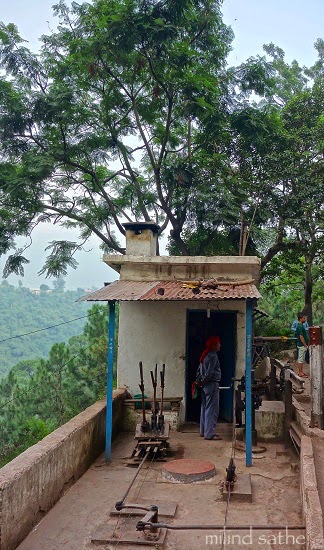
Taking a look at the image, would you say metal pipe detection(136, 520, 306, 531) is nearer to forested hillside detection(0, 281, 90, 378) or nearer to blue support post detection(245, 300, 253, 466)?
blue support post detection(245, 300, 253, 466)

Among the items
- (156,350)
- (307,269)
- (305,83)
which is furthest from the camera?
(305,83)

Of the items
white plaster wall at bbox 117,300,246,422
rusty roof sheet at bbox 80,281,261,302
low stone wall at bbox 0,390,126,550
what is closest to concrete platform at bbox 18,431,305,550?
low stone wall at bbox 0,390,126,550

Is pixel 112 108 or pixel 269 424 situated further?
pixel 112 108

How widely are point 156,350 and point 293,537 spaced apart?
483cm

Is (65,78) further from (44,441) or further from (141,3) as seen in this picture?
(44,441)

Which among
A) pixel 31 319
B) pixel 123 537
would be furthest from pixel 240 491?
pixel 31 319

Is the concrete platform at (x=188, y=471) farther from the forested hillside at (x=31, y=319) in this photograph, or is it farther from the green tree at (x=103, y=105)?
the forested hillside at (x=31, y=319)

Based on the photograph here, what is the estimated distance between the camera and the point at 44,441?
547 centimetres

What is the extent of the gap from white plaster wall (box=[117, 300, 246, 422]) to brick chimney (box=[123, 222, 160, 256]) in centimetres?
119

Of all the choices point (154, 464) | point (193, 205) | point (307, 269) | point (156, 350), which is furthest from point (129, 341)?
point (307, 269)

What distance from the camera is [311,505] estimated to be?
4.20 m

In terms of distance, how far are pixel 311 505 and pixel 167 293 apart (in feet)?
12.6

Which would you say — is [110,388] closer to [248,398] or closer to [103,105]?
[248,398]

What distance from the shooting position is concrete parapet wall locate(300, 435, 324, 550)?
11.8 feet
